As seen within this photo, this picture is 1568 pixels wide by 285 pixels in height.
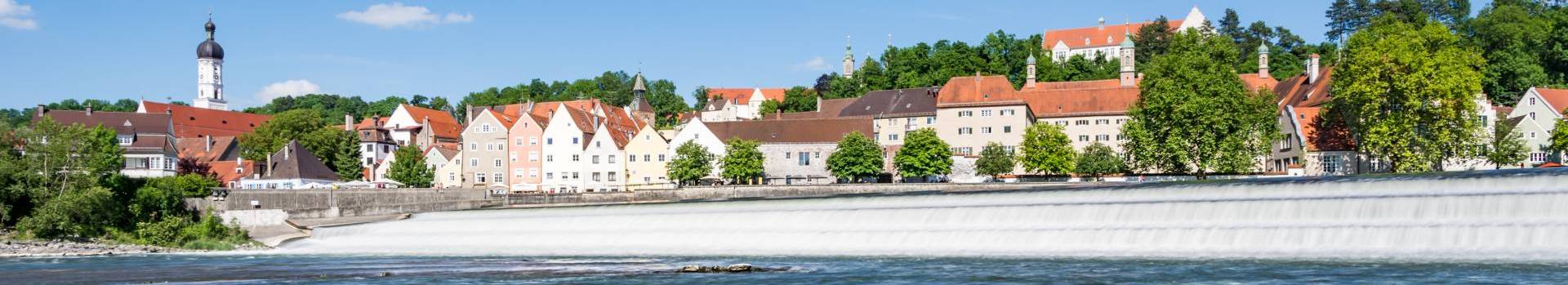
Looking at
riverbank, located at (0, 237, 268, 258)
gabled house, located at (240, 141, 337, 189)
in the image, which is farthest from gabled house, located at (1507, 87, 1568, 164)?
gabled house, located at (240, 141, 337, 189)

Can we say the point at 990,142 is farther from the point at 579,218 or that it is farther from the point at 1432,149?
the point at 579,218

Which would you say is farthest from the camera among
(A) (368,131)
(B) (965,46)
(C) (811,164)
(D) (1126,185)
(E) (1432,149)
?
(B) (965,46)

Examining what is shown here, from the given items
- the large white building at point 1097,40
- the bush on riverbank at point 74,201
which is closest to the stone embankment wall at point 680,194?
the bush on riverbank at point 74,201

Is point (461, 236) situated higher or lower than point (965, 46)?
lower

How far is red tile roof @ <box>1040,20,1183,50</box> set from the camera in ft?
479

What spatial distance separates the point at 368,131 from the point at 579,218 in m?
55.6

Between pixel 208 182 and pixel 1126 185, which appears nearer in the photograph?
pixel 1126 185

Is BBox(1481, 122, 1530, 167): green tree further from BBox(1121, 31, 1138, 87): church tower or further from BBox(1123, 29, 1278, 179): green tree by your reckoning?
BBox(1121, 31, 1138, 87): church tower

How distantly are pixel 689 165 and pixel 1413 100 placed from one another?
1400 inches

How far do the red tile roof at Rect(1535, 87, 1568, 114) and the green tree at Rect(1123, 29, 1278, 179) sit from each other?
13721 millimetres

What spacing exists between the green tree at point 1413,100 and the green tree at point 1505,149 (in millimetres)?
1118

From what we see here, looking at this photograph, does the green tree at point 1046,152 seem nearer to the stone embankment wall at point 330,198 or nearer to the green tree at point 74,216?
the stone embankment wall at point 330,198

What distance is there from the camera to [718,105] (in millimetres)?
141250

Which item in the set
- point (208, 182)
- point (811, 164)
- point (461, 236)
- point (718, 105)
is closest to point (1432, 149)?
point (811, 164)
